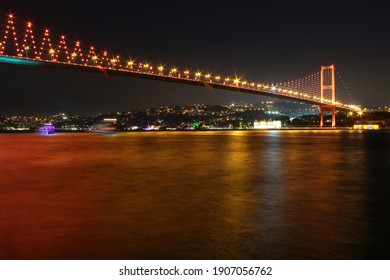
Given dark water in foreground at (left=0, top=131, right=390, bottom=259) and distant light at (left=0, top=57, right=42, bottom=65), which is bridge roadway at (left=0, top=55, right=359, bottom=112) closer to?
distant light at (left=0, top=57, right=42, bottom=65)

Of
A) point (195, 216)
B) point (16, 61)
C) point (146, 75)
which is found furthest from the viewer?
point (146, 75)

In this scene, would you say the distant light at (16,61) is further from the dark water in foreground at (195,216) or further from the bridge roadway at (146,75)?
the dark water in foreground at (195,216)

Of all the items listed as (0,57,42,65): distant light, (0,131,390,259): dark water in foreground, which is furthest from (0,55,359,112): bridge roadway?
(0,131,390,259): dark water in foreground

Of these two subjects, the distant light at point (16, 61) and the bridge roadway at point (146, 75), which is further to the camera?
the bridge roadway at point (146, 75)

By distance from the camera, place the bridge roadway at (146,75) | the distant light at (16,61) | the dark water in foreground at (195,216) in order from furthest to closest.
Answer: the bridge roadway at (146,75), the distant light at (16,61), the dark water in foreground at (195,216)

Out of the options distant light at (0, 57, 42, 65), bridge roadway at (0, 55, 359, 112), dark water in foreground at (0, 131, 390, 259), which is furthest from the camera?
bridge roadway at (0, 55, 359, 112)

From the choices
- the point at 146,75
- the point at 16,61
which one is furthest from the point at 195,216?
the point at 146,75

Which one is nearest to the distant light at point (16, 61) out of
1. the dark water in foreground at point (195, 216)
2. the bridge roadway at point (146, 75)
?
the bridge roadway at point (146, 75)

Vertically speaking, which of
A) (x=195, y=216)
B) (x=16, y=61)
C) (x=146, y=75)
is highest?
(x=16, y=61)

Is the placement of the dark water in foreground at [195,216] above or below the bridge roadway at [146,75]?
below

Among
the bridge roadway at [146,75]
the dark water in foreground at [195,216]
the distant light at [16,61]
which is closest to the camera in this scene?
the dark water in foreground at [195,216]

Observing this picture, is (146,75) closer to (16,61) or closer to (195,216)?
(16,61)
